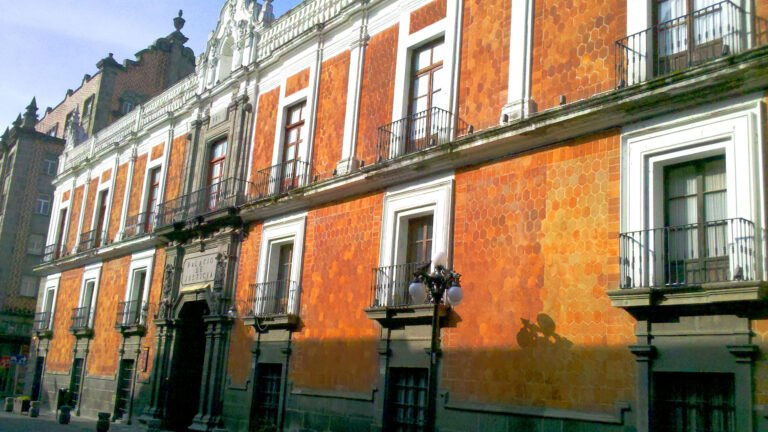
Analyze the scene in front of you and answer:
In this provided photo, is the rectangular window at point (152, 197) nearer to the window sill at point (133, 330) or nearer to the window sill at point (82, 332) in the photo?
the window sill at point (133, 330)

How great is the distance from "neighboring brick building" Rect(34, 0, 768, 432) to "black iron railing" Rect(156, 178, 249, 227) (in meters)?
0.08

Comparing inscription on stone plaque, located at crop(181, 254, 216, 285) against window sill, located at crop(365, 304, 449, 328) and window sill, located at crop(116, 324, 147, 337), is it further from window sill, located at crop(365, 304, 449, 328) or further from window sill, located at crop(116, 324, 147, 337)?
window sill, located at crop(365, 304, 449, 328)

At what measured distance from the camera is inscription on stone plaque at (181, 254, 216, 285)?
20422 mm

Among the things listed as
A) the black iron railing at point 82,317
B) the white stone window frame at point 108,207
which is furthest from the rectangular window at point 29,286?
the black iron railing at point 82,317

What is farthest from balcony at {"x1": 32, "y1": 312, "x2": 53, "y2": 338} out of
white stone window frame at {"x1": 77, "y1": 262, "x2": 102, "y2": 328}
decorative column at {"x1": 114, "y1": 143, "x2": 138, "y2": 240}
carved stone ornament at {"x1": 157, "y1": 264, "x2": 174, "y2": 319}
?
carved stone ornament at {"x1": 157, "y1": 264, "x2": 174, "y2": 319}

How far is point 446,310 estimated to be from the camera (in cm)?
1295

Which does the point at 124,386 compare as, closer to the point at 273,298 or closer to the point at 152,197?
the point at 152,197

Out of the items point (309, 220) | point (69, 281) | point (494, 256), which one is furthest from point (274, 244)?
point (69, 281)

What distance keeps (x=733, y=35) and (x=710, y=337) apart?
12.8 ft

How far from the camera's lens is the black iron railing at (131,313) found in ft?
77.2

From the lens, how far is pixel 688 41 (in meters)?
10.7

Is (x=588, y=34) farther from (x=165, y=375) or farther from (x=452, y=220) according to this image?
(x=165, y=375)

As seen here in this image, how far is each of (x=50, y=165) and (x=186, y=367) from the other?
81.9ft

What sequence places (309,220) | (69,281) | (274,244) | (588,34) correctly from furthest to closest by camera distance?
(69,281)
(274,244)
(309,220)
(588,34)
